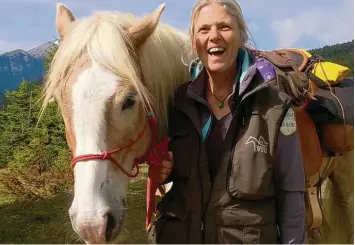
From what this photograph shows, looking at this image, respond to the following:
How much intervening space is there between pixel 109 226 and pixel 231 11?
3.75 ft

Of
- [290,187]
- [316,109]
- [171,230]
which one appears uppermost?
[316,109]

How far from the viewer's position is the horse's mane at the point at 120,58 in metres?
2.19

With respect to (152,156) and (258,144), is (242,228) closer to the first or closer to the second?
(258,144)

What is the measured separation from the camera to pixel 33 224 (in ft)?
28.1

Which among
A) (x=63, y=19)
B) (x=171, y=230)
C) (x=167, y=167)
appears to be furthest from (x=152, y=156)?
(x=63, y=19)

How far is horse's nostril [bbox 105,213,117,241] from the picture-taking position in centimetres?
189

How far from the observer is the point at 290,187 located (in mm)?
2021

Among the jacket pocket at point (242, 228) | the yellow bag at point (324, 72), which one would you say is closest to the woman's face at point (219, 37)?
→ the jacket pocket at point (242, 228)

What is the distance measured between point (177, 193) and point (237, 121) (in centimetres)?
45

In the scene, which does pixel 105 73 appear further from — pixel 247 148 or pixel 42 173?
pixel 42 173

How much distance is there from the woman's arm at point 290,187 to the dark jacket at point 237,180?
35 mm

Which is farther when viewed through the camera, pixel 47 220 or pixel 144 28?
pixel 47 220

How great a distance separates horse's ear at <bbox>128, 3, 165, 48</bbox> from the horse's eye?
43 centimetres

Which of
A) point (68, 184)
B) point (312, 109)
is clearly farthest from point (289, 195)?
point (68, 184)
